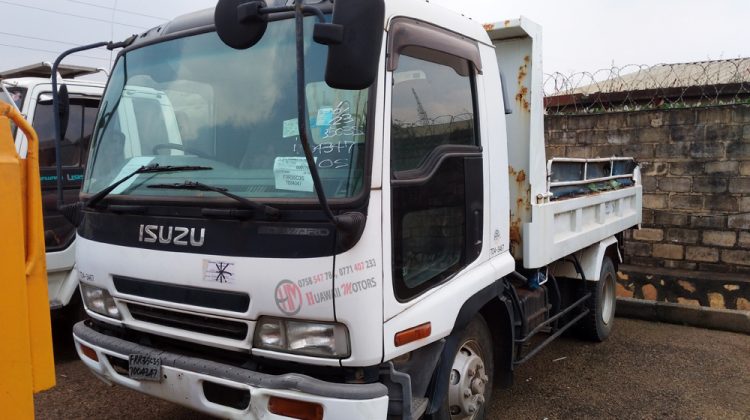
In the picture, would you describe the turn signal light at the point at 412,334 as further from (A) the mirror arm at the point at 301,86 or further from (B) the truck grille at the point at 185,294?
(A) the mirror arm at the point at 301,86

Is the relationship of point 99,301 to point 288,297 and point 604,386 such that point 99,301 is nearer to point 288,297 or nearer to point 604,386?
point 288,297

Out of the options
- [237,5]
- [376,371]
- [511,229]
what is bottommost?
[376,371]

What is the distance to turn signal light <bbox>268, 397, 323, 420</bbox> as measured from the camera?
A: 2.22 meters

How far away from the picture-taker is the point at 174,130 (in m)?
2.78

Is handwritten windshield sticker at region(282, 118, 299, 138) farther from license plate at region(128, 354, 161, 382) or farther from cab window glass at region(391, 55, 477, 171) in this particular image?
license plate at region(128, 354, 161, 382)

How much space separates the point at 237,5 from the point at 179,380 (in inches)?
61.9

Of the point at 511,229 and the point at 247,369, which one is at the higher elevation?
the point at 511,229

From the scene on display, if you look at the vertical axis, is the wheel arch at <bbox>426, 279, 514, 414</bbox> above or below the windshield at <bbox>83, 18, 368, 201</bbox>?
below

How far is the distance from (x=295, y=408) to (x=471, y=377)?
1.14 m

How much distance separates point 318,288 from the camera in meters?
2.22

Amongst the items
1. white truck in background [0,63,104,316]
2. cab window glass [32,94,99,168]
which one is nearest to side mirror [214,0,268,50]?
white truck in background [0,63,104,316]

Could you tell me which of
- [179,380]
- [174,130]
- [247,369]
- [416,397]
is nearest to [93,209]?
[174,130]

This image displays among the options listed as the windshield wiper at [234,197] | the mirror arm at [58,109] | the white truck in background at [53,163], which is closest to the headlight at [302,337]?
the windshield wiper at [234,197]

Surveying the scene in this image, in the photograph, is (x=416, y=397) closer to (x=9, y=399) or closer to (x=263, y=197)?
(x=263, y=197)
